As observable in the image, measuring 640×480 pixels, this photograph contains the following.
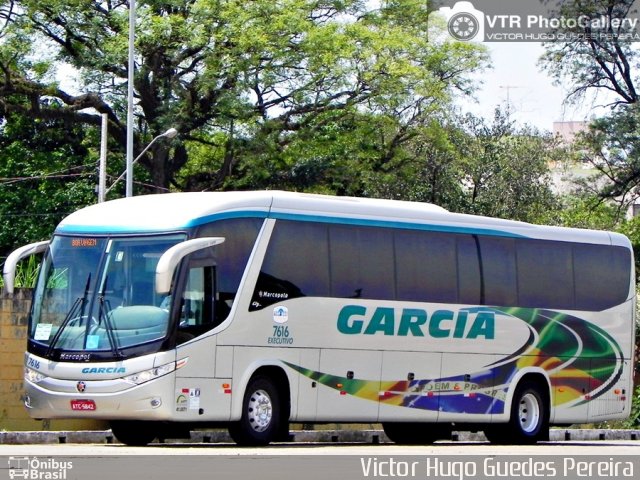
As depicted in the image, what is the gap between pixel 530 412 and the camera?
21.8 m

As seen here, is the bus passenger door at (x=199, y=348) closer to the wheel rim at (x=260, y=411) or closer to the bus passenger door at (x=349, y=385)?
the wheel rim at (x=260, y=411)

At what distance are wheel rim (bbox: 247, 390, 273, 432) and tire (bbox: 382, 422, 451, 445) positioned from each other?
414 centimetres

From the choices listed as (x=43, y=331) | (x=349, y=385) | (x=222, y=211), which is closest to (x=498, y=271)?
(x=349, y=385)

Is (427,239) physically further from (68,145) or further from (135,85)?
(68,145)

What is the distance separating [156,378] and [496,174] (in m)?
37.7

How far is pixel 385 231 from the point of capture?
1964cm

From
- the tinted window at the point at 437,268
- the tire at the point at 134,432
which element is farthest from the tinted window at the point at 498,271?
the tire at the point at 134,432

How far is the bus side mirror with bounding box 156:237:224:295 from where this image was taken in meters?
15.9

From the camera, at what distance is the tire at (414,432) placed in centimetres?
2120

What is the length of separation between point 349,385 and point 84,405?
401cm

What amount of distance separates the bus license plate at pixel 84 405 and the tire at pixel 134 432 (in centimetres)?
166
